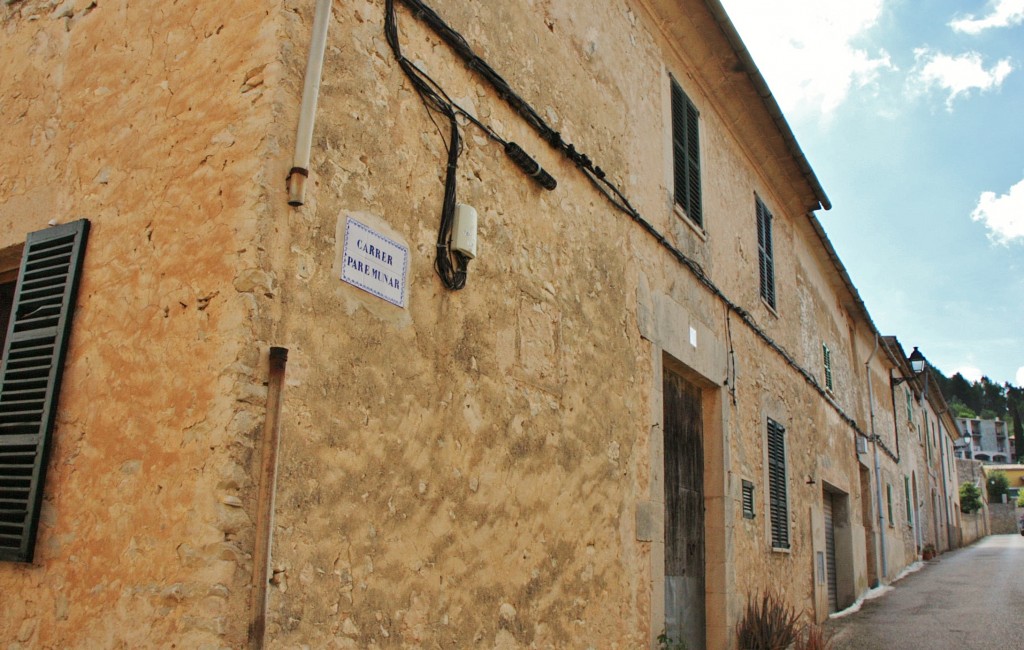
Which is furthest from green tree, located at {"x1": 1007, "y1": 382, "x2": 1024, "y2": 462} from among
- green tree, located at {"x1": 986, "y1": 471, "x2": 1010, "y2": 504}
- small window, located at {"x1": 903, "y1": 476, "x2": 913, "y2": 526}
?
small window, located at {"x1": 903, "y1": 476, "x2": 913, "y2": 526}

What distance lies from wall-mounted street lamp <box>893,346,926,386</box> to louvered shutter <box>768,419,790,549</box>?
12221 millimetres

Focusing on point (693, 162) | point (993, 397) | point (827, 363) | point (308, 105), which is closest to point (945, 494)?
point (827, 363)

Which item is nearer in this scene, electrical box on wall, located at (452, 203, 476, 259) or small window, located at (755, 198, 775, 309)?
electrical box on wall, located at (452, 203, 476, 259)

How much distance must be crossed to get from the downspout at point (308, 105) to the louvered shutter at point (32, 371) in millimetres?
1040

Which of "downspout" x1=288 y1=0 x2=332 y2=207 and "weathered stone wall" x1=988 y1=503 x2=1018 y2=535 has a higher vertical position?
"downspout" x1=288 y1=0 x2=332 y2=207

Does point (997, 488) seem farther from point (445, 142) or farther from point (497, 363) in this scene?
point (445, 142)

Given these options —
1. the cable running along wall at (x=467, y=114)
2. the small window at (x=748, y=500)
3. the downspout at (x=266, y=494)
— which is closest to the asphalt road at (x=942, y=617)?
the small window at (x=748, y=500)

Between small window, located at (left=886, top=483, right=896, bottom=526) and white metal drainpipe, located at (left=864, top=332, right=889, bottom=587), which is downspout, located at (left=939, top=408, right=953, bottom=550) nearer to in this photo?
small window, located at (left=886, top=483, right=896, bottom=526)

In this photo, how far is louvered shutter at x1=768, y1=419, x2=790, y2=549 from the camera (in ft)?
27.3

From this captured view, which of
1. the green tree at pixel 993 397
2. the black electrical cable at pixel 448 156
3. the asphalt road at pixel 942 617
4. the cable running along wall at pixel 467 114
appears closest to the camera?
the black electrical cable at pixel 448 156

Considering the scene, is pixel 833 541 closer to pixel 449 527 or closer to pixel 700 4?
pixel 700 4

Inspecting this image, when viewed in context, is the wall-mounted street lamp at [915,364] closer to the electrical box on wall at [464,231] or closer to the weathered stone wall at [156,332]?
the electrical box on wall at [464,231]

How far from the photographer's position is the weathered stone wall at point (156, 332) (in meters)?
2.65

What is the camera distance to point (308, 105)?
3.04 m
